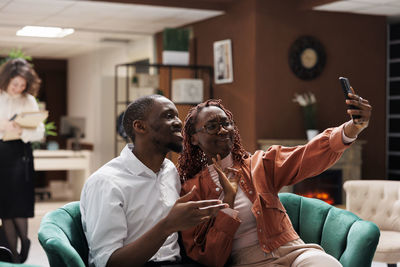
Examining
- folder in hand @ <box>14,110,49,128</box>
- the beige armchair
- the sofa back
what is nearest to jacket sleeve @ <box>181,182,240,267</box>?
the beige armchair

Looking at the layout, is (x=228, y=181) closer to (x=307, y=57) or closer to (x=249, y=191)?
(x=249, y=191)

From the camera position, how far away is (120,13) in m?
7.31

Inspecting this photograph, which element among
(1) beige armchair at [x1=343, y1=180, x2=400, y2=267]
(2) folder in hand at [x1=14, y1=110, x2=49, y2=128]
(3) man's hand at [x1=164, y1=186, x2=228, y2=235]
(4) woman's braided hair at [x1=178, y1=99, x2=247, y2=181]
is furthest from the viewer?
(2) folder in hand at [x1=14, y1=110, x2=49, y2=128]

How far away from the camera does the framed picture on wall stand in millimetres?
7172

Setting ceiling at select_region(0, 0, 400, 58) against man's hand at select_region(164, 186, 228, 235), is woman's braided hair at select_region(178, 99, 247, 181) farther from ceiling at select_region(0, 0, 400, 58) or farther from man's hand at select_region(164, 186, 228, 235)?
ceiling at select_region(0, 0, 400, 58)

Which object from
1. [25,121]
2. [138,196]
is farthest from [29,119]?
[138,196]

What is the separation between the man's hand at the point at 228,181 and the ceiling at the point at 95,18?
464 cm

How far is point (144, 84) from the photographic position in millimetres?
7855

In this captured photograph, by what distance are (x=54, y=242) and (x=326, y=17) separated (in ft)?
18.9

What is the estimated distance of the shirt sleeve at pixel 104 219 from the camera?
203cm

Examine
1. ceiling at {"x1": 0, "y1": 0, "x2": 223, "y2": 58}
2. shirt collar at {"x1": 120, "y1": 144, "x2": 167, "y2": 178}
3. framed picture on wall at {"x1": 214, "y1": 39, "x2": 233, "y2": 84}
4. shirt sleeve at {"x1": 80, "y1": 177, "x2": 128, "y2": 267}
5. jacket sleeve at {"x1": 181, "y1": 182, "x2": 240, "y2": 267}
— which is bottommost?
jacket sleeve at {"x1": 181, "y1": 182, "x2": 240, "y2": 267}

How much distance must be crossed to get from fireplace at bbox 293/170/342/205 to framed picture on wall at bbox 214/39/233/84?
1.50 metres

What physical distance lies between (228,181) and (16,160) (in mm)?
2982

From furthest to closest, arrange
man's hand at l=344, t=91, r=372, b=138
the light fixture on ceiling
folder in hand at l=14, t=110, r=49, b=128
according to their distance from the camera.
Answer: the light fixture on ceiling
folder in hand at l=14, t=110, r=49, b=128
man's hand at l=344, t=91, r=372, b=138
